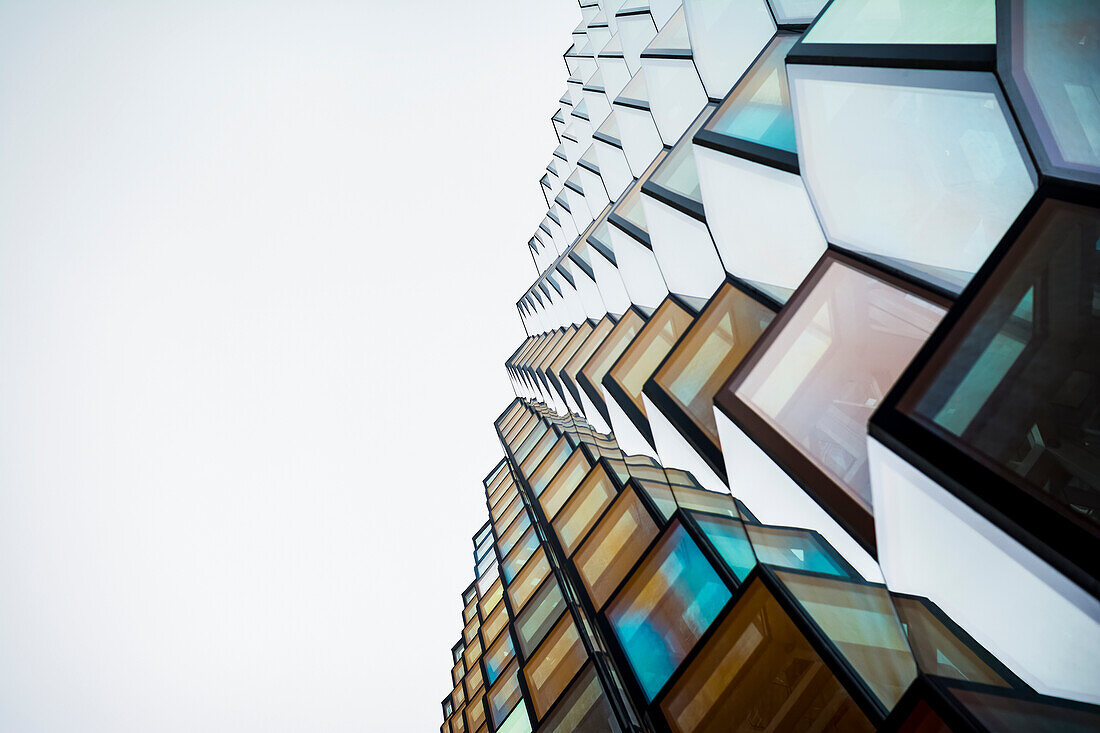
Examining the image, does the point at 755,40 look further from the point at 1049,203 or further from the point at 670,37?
the point at 1049,203

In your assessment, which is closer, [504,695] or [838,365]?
[838,365]

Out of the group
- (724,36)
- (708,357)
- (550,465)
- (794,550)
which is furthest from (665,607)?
(724,36)

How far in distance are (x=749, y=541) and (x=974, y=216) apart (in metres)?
4.19

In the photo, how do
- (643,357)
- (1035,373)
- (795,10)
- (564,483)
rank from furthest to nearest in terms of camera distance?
(564,483), (643,357), (795,10), (1035,373)

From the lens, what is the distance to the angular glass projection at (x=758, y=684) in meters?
4.63

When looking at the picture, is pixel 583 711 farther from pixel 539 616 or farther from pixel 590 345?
pixel 590 345

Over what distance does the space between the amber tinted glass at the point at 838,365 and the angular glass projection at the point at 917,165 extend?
41 cm

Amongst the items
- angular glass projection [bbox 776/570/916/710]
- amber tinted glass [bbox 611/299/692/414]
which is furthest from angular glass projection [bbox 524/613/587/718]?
angular glass projection [bbox 776/570/916/710]

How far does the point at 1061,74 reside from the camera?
3.67 m

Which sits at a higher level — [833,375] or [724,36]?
[724,36]

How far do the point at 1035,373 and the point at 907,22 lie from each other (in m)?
4.00

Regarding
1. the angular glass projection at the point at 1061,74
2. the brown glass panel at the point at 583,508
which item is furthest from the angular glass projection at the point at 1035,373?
the brown glass panel at the point at 583,508

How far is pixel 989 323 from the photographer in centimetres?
322

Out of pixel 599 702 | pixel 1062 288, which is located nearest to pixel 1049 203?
pixel 1062 288
